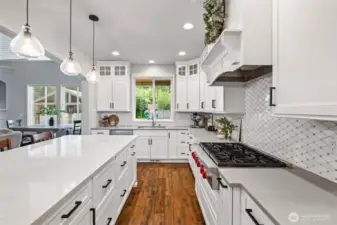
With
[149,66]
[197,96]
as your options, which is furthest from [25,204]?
[149,66]

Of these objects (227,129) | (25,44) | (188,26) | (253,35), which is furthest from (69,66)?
(227,129)

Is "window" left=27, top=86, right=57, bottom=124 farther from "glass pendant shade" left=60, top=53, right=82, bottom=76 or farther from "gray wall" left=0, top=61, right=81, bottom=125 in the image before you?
"glass pendant shade" left=60, top=53, right=82, bottom=76

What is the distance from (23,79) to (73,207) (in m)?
8.22

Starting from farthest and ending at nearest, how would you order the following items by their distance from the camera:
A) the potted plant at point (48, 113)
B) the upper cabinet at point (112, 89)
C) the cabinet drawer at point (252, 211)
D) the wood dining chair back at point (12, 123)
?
1. the potted plant at point (48, 113)
2. the wood dining chair back at point (12, 123)
3. the upper cabinet at point (112, 89)
4. the cabinet drawer at point (252, 211)

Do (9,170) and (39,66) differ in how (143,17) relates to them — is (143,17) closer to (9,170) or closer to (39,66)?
(9,170)

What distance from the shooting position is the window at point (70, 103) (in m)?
7.93

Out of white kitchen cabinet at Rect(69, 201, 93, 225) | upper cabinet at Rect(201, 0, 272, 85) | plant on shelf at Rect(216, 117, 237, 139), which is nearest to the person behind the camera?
white kitchen cabinet at Rect(69, 201, 93, 225)

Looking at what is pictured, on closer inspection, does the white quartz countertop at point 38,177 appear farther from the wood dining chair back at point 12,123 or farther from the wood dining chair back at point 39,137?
the wood dining chair back at point 12,123

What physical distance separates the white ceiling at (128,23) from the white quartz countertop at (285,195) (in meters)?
2.28

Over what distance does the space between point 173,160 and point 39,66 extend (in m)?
5.91

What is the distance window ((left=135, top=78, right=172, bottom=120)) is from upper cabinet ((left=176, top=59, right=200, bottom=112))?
0.60 meters

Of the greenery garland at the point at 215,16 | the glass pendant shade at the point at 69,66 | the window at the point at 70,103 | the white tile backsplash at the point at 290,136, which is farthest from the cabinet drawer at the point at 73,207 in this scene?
the window at the point at 70,103

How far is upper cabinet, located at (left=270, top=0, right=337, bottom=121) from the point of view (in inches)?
35.8

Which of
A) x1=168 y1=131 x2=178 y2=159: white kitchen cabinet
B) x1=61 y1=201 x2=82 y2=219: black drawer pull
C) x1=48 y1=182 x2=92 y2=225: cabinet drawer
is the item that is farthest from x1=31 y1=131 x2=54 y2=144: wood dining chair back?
x1=168 y1=131 x2=178 y2=159: white kitchen cabinet
